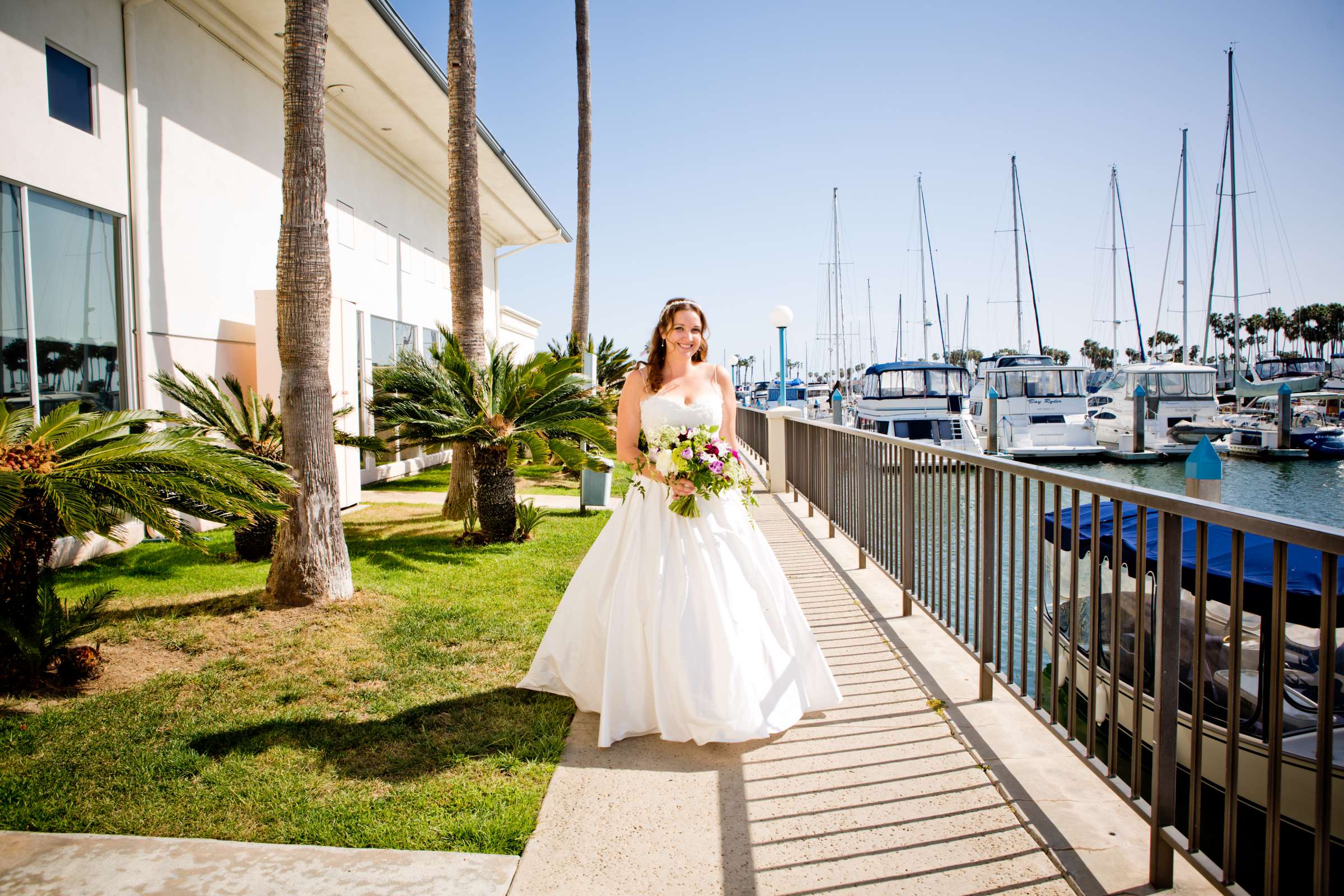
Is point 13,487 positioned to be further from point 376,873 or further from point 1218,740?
point 1218,740

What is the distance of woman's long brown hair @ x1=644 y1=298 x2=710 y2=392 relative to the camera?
4406 millimetres

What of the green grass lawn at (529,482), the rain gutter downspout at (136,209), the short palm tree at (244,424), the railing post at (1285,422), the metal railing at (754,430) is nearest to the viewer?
the short palm tree at (244,424)

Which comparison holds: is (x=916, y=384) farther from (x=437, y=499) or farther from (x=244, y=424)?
(x=244, y=424)

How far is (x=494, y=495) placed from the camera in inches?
345

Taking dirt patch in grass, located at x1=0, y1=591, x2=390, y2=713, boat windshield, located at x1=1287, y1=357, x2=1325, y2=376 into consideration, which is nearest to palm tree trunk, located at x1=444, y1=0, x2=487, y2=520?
dirt patch in grass, located at x1=0, y1=591, x2=390, y2=713

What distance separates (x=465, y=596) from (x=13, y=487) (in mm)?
3362

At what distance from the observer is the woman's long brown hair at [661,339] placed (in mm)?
4406

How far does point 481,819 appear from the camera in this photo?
9.59 ft

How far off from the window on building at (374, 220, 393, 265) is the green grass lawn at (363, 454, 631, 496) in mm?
4399

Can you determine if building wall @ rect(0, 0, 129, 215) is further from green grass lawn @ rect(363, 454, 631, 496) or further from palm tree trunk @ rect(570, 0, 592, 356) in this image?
palm tree trunk @ rect(570, 0, 592, 356)

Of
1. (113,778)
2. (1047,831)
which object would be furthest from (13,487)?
(1047,831)

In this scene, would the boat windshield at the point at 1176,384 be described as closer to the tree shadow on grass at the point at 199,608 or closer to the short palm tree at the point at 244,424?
the short palm tree at the point at 244,424

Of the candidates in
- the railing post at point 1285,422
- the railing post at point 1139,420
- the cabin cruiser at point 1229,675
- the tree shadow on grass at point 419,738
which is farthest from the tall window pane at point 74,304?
the railing post at point 1285,422

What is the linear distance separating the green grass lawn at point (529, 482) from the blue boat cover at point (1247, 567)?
9450 millimetres
